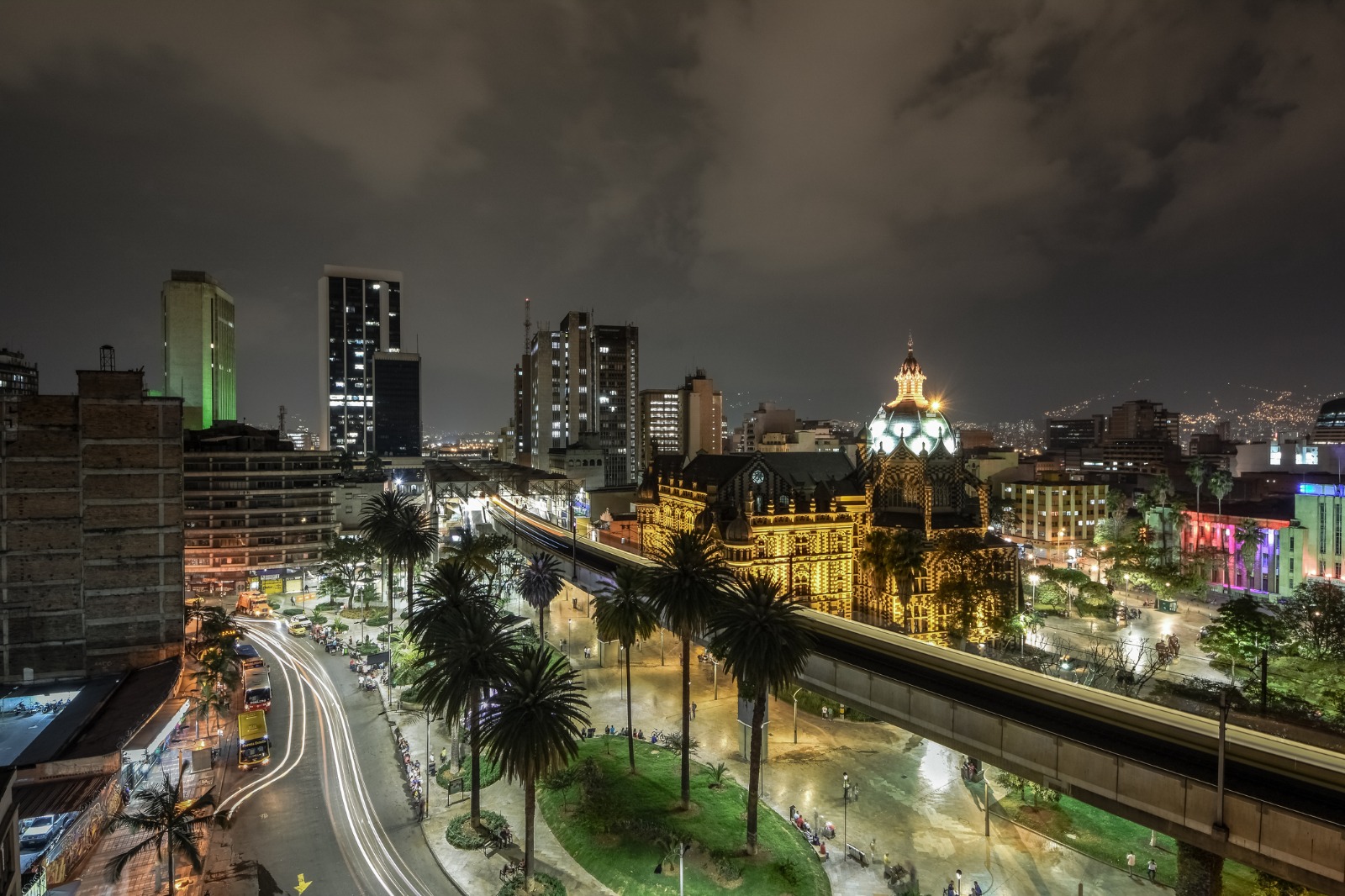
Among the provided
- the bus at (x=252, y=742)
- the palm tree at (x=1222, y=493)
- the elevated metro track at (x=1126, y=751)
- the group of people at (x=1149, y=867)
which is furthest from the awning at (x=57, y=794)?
the palm tree at (x=1222, y=493)

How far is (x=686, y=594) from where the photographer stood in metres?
48.3

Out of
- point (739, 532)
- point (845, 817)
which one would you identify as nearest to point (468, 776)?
point (845, 817)

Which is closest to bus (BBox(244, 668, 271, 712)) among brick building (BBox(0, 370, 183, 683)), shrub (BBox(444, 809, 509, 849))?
brick building (BBox(0, 370, 183, 683))

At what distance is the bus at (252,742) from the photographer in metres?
53.6

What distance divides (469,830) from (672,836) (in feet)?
44.6

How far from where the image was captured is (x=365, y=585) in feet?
365

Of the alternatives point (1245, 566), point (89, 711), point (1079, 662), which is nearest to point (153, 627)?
point (89, 711)

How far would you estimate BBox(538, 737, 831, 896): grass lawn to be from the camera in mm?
41312

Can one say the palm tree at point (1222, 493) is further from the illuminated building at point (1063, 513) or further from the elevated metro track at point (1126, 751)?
the elevated metro track at point (1126, 751)

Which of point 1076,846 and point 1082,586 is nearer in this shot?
point 1076,846

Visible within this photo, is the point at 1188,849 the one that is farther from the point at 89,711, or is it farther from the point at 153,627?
the point at 153,627

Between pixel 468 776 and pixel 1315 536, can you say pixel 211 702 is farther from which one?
pixel 1315 536

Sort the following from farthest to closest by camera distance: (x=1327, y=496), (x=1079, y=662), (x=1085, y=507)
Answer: (x=1085, y=507), (x=1327, y=496), (x=1079, y=662)

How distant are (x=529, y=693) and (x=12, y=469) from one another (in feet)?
191
